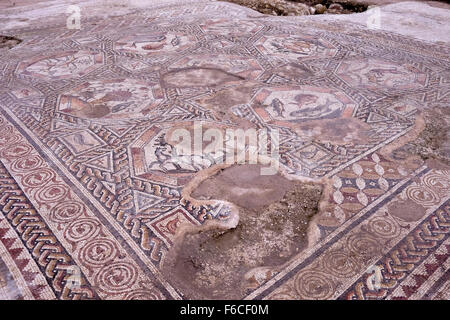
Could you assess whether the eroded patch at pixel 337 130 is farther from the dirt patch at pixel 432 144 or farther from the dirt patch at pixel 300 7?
the dirt patch at pixel 300 7

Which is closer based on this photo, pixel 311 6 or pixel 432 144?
pixel 432 144

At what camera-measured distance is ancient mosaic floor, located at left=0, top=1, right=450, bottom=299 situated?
1.68 meters

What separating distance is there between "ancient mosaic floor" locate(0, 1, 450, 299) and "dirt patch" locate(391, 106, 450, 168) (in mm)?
21

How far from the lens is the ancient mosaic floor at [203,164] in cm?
168

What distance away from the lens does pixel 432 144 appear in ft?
8.78

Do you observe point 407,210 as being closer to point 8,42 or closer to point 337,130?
point 337,130

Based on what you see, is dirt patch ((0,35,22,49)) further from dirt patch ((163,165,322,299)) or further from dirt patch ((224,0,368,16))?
dirt patch ((224,0,368,16))

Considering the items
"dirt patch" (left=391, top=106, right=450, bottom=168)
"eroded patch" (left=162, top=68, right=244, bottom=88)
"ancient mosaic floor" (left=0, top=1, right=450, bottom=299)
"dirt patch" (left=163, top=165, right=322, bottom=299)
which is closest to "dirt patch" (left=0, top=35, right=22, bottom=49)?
"ancient mosaic floor" (left=0, top=1, right=450, bottom=299)

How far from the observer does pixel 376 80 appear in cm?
369

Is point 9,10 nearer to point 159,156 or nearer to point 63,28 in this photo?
point 63,28

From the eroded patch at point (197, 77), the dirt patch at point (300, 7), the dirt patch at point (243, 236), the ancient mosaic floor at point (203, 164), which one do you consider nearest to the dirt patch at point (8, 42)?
the ancient mosaic floor at point (203, 164)

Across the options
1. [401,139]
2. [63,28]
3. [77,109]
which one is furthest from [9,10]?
[401,139]

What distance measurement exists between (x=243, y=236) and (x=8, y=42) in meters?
4.78

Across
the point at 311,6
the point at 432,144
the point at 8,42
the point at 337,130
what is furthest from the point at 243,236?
the point at 311,6
